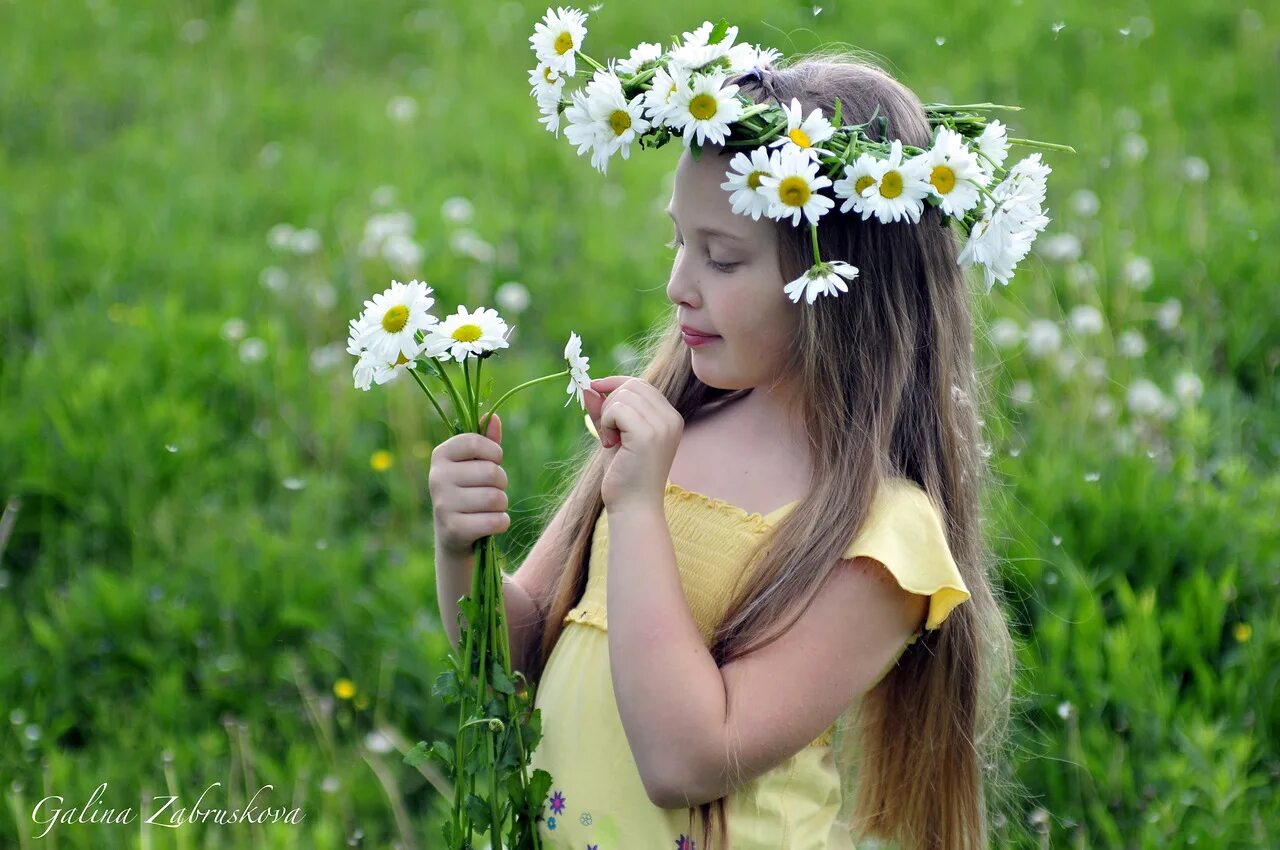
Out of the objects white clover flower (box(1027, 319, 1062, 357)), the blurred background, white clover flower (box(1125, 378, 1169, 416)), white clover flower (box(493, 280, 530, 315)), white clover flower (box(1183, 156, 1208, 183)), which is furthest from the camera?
white clover flower (box(1183, 156, 1208, 183))

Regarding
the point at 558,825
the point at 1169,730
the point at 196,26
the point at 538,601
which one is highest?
the point at 196,26

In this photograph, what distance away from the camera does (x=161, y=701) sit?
8.54 ft

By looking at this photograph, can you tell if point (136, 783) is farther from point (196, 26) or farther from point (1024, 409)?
point (196, 26)

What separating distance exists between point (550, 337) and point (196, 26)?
128 inches

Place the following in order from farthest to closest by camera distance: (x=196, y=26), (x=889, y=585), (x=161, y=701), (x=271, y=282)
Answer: (x=196, y=26) < (x=271, y=282) < (x=161, y=701) < (x=889, y=585)

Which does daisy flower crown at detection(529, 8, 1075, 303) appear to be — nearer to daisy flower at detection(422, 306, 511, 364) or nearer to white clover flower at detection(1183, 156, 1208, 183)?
daisy flower at detection(422, 306, 511, 364)

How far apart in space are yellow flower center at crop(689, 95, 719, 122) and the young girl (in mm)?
73

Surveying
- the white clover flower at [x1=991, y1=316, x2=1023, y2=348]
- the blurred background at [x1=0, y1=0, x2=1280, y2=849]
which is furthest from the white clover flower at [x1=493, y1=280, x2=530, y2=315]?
the white clover flower at [x1=991, y1=316, x2=1023, y2=348]

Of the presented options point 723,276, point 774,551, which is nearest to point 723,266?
point 723,276

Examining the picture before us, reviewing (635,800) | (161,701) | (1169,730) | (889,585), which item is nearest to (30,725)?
(161,701)

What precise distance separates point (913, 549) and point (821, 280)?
35cm

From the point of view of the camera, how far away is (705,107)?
1484 millimetres

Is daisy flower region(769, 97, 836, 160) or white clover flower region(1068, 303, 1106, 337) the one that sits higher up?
daisy flower region(769, 97, 836, 160)

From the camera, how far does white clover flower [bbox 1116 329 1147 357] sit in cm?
337
